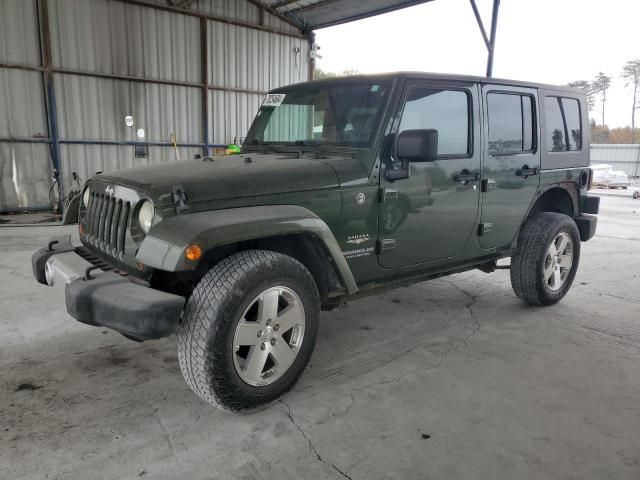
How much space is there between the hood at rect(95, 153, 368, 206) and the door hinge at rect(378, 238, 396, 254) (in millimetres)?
441

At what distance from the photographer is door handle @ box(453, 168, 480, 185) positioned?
331 cm

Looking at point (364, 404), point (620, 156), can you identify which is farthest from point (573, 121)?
point (620, 156)

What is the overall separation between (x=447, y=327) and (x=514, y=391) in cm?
101

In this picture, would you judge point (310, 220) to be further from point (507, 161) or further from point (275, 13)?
point (275, 13)

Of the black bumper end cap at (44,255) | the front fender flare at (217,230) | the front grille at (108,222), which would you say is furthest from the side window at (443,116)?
the black bumper end cap at (44,255)

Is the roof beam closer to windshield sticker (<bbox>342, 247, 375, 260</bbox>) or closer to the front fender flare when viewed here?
windshield sticker (<bbox>342, 247, 375, 260</bbox>)

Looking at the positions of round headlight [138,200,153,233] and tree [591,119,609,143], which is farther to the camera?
tree [591,119,609,143]

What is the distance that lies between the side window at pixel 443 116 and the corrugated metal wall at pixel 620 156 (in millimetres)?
23035

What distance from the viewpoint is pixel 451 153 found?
10.8 ft

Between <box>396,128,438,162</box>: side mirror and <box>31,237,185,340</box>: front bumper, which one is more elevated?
<box>396,128,438,162</box>: side mirror

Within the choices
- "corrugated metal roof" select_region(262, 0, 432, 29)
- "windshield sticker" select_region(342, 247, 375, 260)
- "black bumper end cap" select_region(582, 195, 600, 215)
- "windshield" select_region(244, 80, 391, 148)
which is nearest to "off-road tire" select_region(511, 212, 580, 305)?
"black bumper end cap" select_region(582, 195, 600, 215)

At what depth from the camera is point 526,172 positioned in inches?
149

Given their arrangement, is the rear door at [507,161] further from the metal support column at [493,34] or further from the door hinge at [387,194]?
the metal support column at [493,34]

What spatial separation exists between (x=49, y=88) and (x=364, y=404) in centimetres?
990
